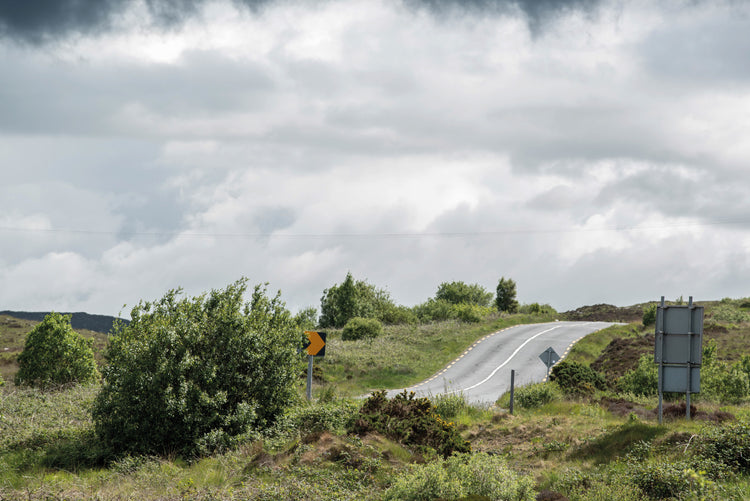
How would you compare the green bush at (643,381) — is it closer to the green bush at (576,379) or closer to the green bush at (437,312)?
the green bush at (576,379)

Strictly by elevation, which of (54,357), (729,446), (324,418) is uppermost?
(729,446)

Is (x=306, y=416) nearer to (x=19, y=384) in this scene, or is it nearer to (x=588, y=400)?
(x=588, y=400)

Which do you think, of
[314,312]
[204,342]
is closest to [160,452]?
[204,342]

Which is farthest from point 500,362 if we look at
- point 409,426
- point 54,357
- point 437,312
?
point 437,312

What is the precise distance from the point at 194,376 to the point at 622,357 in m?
25.9

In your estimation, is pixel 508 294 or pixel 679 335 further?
pixel 508 294

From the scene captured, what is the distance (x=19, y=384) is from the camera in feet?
77.7

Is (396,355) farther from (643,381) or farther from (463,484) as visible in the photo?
(463,484)

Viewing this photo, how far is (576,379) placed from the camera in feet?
76.8

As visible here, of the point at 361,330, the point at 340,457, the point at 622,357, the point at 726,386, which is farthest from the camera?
the point at 361,330

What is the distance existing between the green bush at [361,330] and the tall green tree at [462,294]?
1565 inches

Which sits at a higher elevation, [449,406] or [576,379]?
[576,379]

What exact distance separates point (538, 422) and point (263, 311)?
7.76 m

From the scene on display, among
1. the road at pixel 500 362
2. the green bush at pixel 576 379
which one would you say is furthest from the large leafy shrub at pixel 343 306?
the green bush at pixel 576 379
